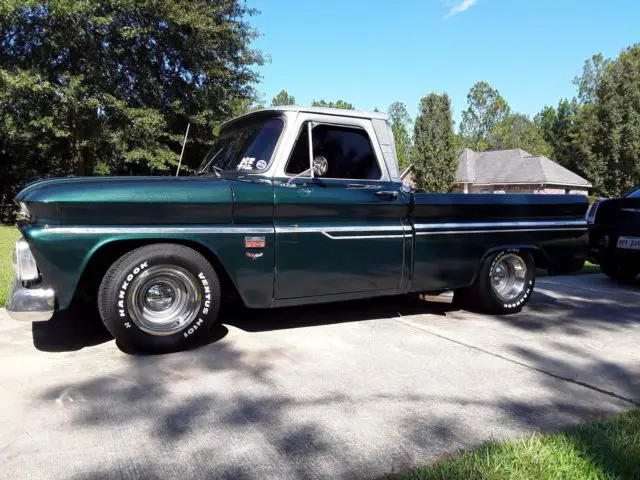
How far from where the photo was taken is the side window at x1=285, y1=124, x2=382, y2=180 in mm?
4355

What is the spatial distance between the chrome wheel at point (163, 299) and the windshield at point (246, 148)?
3.62 ft

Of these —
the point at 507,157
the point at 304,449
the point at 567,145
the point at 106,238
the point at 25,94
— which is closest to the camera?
the point at 304,449

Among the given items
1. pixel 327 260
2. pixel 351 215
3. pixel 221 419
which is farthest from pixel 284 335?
pixel 221 419

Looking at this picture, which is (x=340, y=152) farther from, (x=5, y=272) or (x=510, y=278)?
(x=5, y=272)

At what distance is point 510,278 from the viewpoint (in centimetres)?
561

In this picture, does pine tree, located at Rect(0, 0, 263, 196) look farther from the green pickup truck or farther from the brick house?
the brick house

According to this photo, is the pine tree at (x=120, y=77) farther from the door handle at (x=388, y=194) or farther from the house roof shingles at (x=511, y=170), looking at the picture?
the house roof shingles at (x=511, y=170)

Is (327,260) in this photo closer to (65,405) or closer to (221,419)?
(221,419)

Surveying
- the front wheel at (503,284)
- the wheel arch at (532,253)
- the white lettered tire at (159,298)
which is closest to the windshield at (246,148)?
the white lettered tire at (159,298)

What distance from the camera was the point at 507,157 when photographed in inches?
1708

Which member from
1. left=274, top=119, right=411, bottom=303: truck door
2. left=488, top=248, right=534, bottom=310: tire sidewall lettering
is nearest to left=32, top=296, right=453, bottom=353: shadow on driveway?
left=488, top=248, right=534, bottom=310: tire sidewall lettering

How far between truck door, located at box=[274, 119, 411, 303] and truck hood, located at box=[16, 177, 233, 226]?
0.53 m

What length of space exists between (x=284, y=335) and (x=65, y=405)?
1.95 metres

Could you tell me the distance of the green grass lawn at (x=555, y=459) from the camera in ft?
7.74
